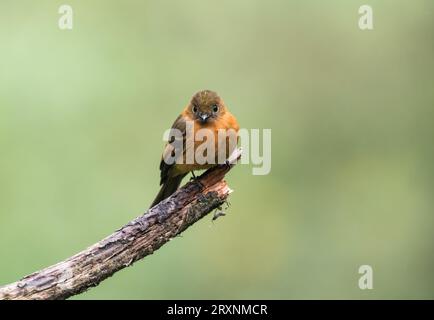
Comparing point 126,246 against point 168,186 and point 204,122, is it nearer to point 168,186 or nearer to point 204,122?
point 204,122

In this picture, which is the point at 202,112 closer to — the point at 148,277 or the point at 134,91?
the point at 148,277

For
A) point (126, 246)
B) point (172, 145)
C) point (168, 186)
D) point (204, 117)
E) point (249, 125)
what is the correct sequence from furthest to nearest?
1. point (249, 125)
2. point (168, 186)
3. point (172, 145)
4. point (204, 117)
5. point (126, 246)

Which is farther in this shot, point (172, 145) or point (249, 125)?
point (249, 125)

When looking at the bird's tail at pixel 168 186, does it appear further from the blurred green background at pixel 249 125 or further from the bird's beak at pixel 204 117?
the blurred green background at pixel 249 125

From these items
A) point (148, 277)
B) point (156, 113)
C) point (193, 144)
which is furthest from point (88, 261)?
point (156, 113)

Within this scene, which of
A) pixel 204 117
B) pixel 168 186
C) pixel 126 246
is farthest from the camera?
pixel 168 186

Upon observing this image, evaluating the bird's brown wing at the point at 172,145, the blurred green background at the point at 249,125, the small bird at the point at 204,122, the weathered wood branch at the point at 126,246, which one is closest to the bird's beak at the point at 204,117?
the small bird at the point at 204,122

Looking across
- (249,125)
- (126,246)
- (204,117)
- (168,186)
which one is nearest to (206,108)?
(204,117)
